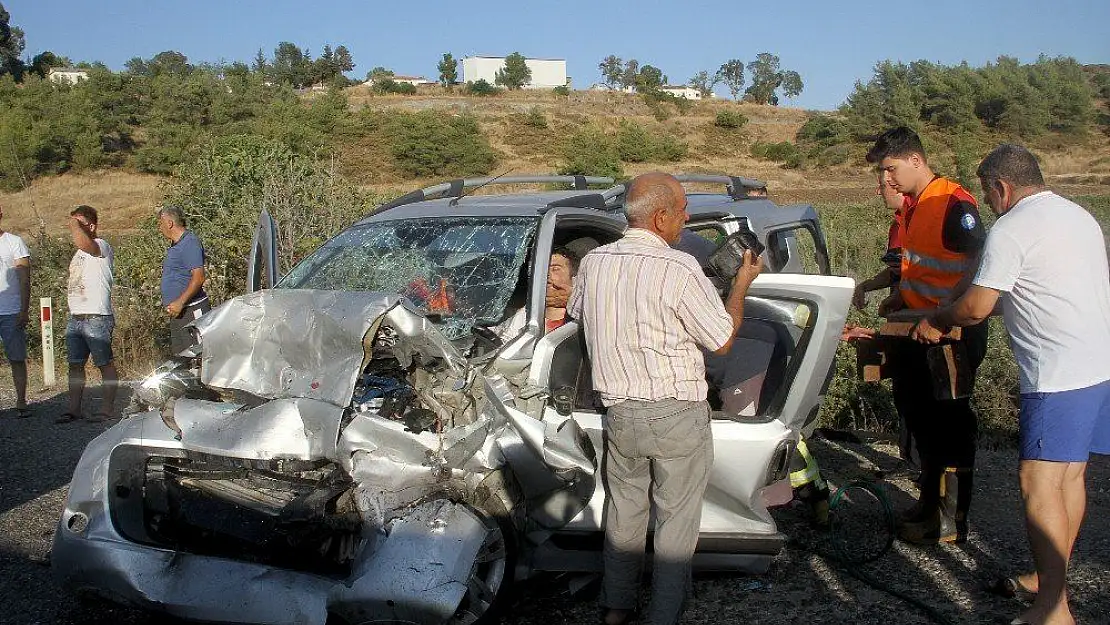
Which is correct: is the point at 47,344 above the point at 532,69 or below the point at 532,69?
below

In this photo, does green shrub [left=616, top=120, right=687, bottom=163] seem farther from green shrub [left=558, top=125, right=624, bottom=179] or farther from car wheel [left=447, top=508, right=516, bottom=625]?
car wheel [left=447, top=508, right=516, bottom=625]

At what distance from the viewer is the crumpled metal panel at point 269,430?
3.50m

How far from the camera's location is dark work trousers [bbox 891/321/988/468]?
14.4 feet

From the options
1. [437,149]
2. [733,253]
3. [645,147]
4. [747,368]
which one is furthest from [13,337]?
[645,147]

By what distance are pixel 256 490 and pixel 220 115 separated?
46429mm

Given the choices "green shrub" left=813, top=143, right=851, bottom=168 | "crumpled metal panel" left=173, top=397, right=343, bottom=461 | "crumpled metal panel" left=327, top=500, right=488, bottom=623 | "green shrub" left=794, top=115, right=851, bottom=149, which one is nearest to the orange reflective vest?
"crumpled metal panel" left=327, top=500, right=488, bottom=623

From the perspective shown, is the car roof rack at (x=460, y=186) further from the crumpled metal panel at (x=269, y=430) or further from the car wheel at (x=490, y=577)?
the car wheel at (x=490, y=577)

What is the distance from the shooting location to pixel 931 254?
4402 millimetres

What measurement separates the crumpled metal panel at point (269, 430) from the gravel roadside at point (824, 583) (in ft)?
2.52

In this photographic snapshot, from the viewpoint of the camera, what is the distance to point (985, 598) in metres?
4.02

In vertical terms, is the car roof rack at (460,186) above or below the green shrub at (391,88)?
below

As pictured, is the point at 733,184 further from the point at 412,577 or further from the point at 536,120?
the point at 536,120

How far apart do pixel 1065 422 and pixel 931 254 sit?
46.5 inches

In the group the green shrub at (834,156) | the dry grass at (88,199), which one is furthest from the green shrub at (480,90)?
the green shrub at (834,156)
